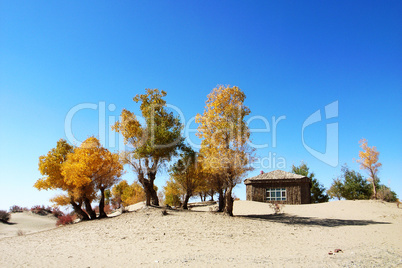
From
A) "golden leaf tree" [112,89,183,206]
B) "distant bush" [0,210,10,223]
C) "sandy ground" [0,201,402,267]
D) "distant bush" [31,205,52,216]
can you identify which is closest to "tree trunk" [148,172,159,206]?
"golden leaf tree" [112,89,183,206]

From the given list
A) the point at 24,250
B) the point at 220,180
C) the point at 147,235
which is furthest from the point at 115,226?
the point at 220,180

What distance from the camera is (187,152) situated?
1064 inches

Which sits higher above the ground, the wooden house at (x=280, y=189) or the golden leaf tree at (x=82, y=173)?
the golden leaf tree at (x=82, y=173)

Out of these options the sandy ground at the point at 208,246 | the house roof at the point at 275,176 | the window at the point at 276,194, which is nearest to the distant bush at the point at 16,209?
the sandy ground at the point at 208,246

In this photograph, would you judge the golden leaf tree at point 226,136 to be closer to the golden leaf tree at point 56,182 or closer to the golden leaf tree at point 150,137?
the golden leaf tree at point 150,137

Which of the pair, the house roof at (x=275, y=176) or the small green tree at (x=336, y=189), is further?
the small green tree at (x=336, y=189)

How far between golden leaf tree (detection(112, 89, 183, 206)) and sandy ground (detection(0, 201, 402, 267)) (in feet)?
17.3

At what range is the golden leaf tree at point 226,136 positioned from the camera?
2148cm

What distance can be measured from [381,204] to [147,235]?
30179 mm

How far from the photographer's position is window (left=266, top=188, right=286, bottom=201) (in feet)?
120

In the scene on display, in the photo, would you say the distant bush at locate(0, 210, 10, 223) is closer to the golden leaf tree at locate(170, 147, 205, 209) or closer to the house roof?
the golden leaf tree at locate(170, 147, 205, 209)

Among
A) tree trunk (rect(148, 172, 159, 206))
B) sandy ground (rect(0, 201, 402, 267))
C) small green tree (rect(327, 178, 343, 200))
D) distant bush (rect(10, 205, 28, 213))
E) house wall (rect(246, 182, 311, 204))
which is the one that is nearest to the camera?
sandy ground (rect(0, 201, 402, 267))

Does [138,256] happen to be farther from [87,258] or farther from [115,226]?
[115,226]

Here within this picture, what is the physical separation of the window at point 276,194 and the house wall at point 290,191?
42 centimetres
